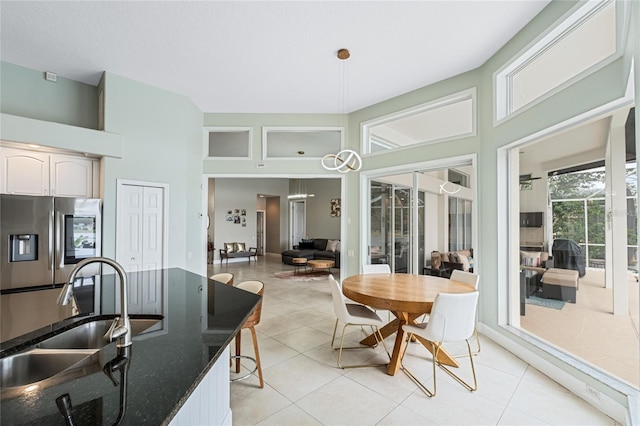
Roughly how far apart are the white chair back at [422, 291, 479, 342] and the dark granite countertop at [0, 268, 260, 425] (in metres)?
1.50

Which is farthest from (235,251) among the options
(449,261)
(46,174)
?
(449,261)

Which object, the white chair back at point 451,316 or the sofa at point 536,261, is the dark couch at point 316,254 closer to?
the sofa at point 536,261

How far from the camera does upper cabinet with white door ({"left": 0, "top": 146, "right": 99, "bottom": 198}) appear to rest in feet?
11.3

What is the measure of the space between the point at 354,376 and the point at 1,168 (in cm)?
462

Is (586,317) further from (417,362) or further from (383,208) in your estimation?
(383,208)

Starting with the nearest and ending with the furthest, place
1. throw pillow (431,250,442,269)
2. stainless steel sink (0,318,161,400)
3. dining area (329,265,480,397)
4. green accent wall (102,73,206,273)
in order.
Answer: stainless steel sink (0,318,161,400)
dining area (329,265,480,397)
green accent wall (102,73,206,273)
throw pillow (431,250,442,269)

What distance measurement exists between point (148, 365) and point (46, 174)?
4020 mm

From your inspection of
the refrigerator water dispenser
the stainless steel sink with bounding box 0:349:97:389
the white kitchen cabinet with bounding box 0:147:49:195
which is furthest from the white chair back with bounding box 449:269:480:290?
the white kitchen cabinet with bounding box 0:147:49:195

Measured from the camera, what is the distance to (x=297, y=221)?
12445 millimetres

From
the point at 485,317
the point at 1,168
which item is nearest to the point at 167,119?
the point at 1,168

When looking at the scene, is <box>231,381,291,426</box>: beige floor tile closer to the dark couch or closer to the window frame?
the window frame

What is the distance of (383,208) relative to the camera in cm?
534

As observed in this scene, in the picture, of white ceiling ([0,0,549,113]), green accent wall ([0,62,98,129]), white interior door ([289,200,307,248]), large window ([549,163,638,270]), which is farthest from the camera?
white interior door ([289,200,307,248])

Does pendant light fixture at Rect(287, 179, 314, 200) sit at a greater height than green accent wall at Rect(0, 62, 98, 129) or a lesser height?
lesser
